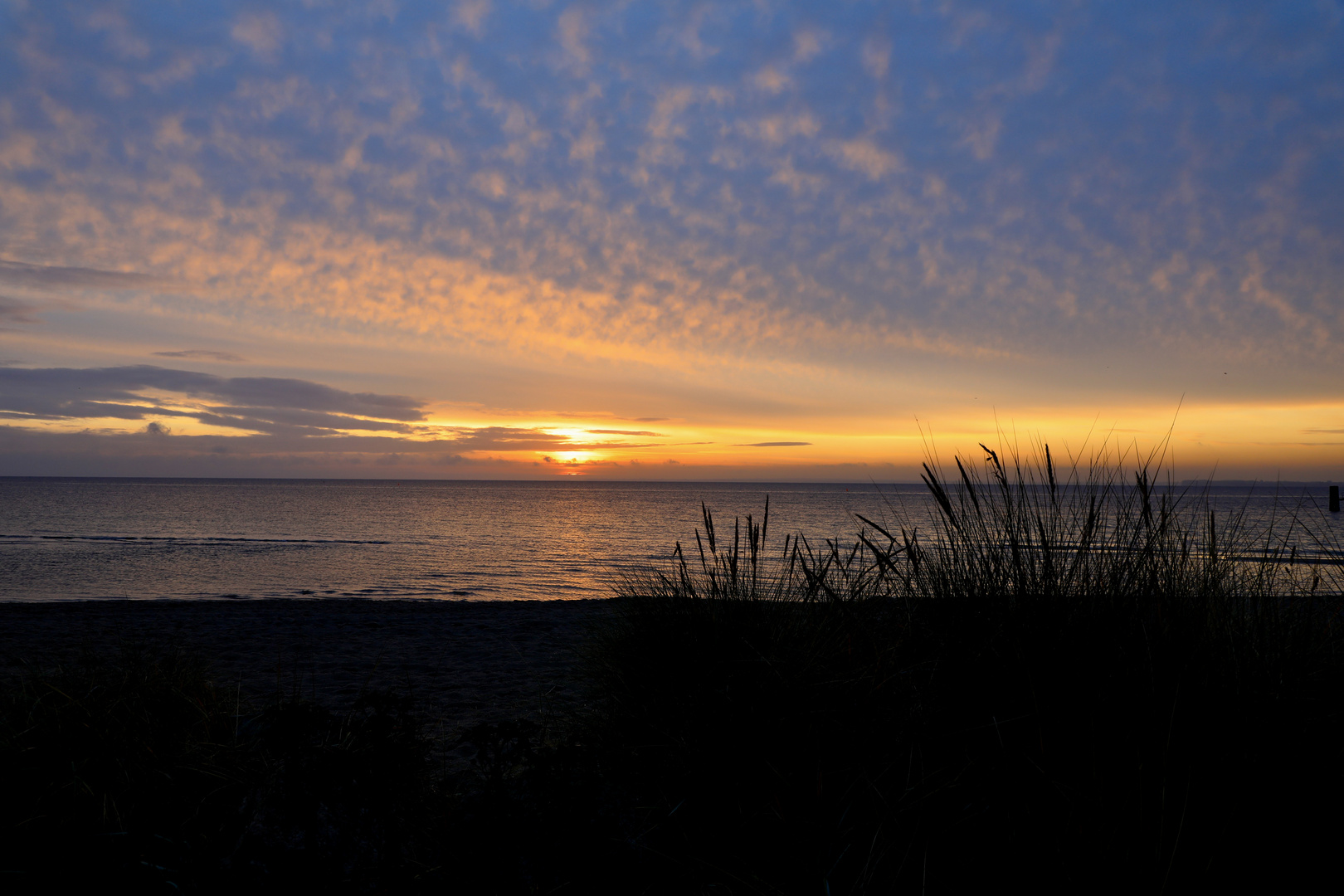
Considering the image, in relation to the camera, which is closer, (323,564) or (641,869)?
(641,869)

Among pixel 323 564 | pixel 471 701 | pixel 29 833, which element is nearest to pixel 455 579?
pixel 323 564

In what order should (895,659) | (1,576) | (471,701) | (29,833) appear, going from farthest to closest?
1. (1,576)
2. (471,701)
3. (895,659)
4. (29,833)

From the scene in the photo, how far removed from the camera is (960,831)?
2365 mm

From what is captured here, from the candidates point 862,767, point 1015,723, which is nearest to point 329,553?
point 862,767

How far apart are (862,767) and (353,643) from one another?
8706 mm

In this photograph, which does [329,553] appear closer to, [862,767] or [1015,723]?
[862,767]

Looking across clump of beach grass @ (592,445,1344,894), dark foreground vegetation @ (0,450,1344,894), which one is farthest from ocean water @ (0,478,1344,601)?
dark foreground vegetation @ (0,450,1344,894)

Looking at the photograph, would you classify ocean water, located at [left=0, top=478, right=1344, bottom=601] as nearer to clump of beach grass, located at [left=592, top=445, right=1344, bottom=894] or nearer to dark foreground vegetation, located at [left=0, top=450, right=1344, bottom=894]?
clump of beach grass, located at [left=592, top=445, right=1344, bottom=894]

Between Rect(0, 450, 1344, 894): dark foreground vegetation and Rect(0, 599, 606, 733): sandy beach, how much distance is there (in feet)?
5.53

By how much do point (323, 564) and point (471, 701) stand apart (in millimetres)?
18498

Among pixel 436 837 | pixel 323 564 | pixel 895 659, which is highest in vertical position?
pixel 895 659

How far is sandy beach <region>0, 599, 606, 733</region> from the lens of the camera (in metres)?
6.42

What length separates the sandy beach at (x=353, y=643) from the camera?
6.42m

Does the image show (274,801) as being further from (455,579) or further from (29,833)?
(455,579)
